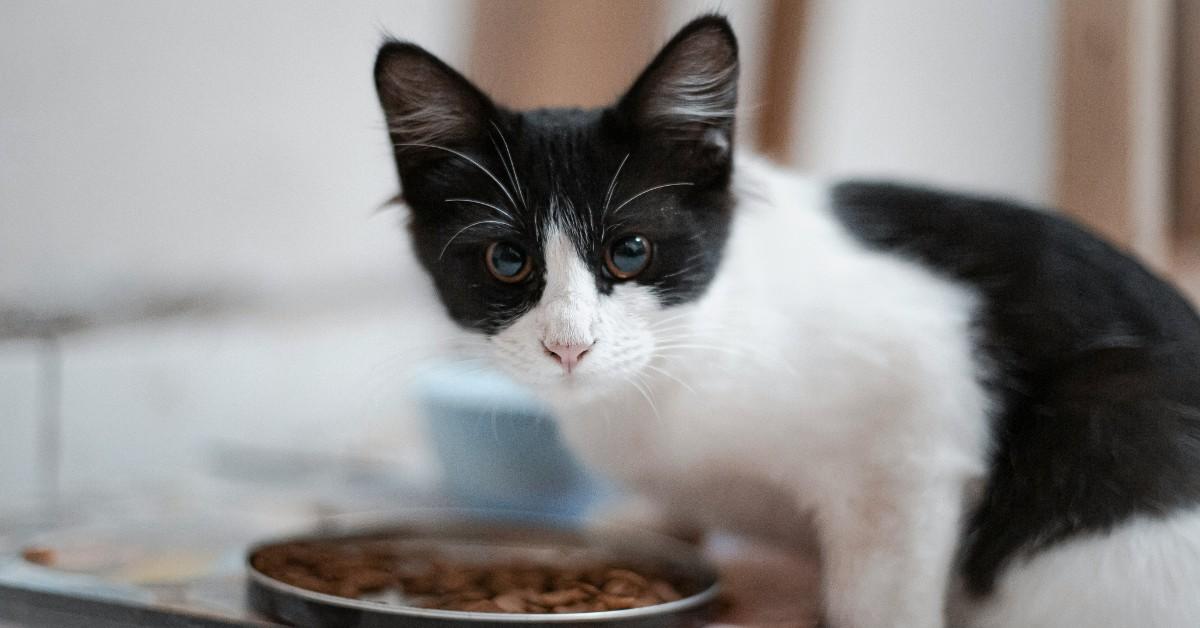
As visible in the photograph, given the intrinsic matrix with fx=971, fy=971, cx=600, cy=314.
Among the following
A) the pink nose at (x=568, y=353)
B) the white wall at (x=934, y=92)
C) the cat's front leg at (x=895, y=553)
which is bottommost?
the cat's front leg at (x=895, y=553)

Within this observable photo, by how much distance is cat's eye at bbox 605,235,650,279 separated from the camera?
961mm

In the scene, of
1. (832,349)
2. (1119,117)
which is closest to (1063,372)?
(832,349)

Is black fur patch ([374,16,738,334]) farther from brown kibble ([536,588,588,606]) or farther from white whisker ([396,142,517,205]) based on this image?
brown kibble ([536,588,588,606])

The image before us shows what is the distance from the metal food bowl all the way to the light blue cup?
103mm

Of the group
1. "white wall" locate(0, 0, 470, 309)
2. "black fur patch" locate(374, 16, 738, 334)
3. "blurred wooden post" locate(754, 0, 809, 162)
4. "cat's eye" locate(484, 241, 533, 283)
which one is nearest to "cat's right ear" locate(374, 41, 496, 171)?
"black fur patch" locate(374, 16, 738, 334)

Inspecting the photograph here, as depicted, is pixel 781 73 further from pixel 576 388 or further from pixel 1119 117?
pixel 576 388

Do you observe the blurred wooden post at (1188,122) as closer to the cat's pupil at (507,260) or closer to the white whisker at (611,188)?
the white whisker at (611,188)

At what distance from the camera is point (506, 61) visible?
6.18 feet

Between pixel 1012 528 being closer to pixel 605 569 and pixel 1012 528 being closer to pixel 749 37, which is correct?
pixel 605 569

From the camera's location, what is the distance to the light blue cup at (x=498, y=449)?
142 centimetres

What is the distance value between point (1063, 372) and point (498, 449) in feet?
2.55

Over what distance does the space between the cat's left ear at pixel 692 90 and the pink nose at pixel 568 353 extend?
0.80ft

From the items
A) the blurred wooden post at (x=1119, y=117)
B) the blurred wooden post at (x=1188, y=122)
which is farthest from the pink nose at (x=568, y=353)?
the blurred wooden post at (x=1188, y=122)

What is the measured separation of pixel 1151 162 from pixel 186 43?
148 cm
